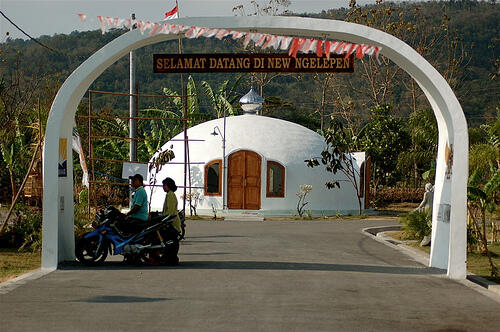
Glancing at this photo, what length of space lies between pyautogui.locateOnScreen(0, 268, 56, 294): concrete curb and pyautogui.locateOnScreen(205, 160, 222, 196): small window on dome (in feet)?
58.0

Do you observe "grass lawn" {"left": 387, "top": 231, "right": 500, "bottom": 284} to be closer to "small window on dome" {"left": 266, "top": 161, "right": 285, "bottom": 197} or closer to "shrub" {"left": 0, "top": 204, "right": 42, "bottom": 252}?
"shrub" {"left": 0, "top": 204, "right": 42, "bottom": 252}

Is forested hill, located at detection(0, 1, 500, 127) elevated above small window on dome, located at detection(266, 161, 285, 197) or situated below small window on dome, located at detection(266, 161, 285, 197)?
above

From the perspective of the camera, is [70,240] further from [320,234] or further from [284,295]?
[320,234]

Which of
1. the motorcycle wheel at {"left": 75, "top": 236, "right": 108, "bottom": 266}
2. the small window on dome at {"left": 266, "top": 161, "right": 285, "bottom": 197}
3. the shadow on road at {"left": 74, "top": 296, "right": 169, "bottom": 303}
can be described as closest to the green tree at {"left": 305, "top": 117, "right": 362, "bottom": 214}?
the small window on dome at {"left": 266, "top": 161, "right": 285, "bottom": 197}

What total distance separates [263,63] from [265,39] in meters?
0.74

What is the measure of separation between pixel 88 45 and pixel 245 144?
141 ft

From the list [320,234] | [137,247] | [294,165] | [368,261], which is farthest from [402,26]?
[137,247]

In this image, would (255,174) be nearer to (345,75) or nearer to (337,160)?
(337,160)

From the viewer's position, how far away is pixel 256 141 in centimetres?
2995

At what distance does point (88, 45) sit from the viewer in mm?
68812

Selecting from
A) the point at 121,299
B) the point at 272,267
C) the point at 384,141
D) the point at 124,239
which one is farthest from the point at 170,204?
the point at 384,141

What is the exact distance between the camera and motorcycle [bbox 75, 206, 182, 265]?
41.0ft

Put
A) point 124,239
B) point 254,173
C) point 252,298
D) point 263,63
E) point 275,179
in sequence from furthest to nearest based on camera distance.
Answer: point 275,179 < point 254,173 < point 263,63 < point 124,239 < point 252,298

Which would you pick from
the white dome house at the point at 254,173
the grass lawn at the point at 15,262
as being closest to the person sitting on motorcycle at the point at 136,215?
the grass lawn at the point at 15,262
